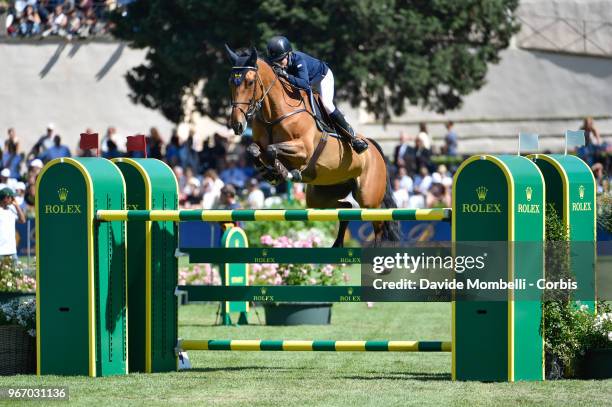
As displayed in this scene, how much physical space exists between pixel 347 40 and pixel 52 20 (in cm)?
1004

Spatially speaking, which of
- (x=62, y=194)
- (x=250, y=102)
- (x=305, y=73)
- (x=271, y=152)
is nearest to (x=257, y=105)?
(x=250, y=102)

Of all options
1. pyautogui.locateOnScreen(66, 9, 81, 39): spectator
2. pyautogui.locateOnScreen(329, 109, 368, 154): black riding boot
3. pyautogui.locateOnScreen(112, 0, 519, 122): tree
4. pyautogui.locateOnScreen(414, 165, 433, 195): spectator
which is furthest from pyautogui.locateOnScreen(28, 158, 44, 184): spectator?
pyautogui.locateOnScreen(329, 109, 368, 154): black riding boot

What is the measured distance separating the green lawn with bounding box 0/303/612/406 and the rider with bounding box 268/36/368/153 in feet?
8.06

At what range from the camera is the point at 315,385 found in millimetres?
8500

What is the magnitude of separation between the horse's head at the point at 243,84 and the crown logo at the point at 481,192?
293cm

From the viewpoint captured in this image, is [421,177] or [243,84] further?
[421,177]

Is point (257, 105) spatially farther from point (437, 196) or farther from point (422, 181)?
point (422, 181)

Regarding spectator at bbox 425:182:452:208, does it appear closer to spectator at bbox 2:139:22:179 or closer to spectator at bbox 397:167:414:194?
spectator at bbox 397:167:414:194

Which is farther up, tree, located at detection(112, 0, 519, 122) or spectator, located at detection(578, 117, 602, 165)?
tree, located at detection(112, 0, 519, 122)

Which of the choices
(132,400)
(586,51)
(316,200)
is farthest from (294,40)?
(132,400)

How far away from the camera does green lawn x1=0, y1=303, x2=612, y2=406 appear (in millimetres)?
7699

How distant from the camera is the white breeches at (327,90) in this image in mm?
12305

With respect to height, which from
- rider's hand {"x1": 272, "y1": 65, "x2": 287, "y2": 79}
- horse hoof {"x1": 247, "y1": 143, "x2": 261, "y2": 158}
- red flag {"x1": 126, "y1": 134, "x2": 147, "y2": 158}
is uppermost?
rider's hand {"x1": 272, "y1": 65, "x2": 287, "y2": 79}

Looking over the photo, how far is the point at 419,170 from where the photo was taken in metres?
25.8
